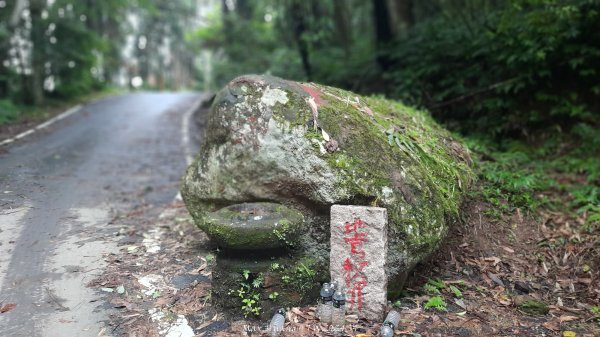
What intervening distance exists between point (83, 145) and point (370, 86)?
25.0ft

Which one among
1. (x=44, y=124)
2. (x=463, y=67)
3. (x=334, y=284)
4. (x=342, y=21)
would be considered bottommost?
(x=334, y=284)

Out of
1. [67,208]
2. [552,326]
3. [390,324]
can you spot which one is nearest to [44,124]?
[67,208]

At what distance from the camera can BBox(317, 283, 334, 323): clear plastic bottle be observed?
4129 millimetres

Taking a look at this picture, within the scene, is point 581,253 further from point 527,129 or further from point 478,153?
point 527,129

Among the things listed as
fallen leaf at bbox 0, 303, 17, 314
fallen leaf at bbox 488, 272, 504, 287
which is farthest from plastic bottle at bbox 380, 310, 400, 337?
fallen leaf at bbox 0, 303, 17, 314

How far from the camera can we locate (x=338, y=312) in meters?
4.09

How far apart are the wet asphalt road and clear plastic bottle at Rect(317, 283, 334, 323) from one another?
1.99m

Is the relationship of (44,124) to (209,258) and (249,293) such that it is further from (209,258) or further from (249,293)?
(249,293)

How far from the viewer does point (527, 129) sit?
9148 mm

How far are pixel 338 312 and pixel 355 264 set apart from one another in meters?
0.46

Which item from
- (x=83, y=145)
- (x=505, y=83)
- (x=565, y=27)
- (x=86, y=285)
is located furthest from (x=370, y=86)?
(x=86, y=285)

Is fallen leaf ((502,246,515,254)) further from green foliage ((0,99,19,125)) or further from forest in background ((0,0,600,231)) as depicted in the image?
green foliage ((0,99,19,125))

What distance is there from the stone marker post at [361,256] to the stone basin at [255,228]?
428mm

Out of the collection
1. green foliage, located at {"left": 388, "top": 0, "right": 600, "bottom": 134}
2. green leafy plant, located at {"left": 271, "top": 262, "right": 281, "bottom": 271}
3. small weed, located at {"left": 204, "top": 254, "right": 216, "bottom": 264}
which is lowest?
small weed, located at {"left": 204, "top": 254, "right": 216, "bottom": 264}
